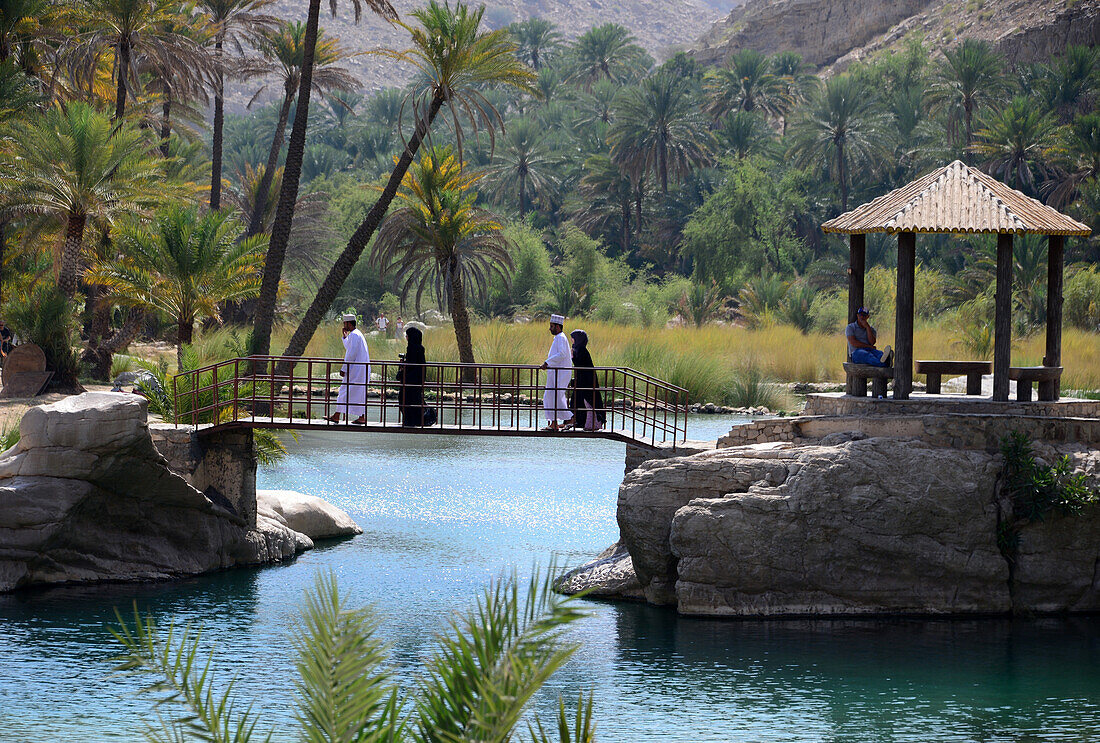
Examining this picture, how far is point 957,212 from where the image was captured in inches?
562

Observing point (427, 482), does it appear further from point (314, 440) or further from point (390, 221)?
point (390, 221)

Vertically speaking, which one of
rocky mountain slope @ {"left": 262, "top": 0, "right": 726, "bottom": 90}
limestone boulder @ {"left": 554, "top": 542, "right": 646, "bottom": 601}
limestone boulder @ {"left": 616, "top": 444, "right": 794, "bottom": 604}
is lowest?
limestone boulder @ {"left": 554, "top": 542, "right": 646, "bottom": 601}

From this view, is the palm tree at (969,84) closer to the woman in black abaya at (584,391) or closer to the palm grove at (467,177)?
the palm grove at (467,177)

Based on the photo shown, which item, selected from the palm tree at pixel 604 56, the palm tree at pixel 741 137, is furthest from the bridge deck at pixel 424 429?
the palm tree at pixel 604 56

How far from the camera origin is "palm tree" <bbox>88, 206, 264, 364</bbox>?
24.8m

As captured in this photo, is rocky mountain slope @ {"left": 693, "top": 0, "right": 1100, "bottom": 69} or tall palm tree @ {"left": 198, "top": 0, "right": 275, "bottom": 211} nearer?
tall palm tree @ {"left": 198, "top": 0, "right": 275, "bottom": 211}

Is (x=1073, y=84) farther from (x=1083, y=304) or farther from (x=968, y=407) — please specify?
(x=968, y=407)

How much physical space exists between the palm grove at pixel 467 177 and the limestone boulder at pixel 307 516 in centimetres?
603

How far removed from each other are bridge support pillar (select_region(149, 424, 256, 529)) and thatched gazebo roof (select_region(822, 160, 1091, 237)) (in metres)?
7.86

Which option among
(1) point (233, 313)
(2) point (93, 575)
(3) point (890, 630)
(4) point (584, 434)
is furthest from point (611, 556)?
(1) point (233, 313)

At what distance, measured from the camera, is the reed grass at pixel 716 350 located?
99.0 ft

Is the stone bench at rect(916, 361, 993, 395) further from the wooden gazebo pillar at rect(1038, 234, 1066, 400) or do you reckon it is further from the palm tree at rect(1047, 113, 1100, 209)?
the palm tree at rect(1047, 113, 1100, 209)

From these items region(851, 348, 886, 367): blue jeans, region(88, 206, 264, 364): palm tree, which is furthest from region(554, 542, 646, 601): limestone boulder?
region(88, 206, 264, 364): palm tree

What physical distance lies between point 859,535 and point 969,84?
45.9 meters
